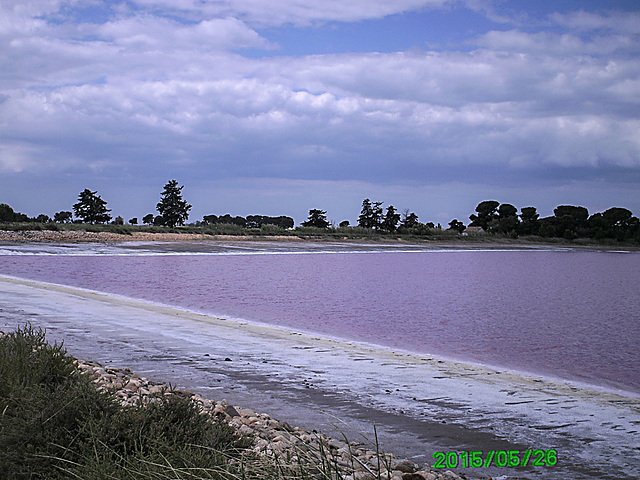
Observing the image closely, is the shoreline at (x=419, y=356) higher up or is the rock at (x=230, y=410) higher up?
the rock at (x=230, y=410)

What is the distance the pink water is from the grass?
20.0 feet

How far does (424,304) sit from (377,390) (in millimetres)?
10366

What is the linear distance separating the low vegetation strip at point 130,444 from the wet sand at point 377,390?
2.86ft

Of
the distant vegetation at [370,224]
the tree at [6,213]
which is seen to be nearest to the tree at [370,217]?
the distant vegetation at [370,224]

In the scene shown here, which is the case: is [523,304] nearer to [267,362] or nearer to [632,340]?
[632,340]

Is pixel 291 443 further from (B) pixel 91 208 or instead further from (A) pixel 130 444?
(B) pixel 91 208

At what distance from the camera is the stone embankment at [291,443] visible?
3.79 meters

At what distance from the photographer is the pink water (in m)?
10.0

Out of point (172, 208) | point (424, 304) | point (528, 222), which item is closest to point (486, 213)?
point (528, 222)

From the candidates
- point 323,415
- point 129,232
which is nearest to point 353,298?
point 323,415

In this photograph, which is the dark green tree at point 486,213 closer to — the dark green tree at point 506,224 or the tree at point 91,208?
the dark green tree at point 506,224

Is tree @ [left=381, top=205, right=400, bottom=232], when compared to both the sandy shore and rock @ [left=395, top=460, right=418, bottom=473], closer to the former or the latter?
the sandy shore

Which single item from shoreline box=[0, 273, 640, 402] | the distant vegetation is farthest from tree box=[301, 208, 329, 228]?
shoreline box=[0, 273, 640, 402]
